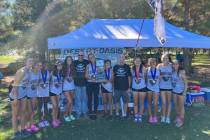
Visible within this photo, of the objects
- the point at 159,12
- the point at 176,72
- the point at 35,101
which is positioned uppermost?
the point at 159,12

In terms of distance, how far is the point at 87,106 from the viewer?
1103 cm

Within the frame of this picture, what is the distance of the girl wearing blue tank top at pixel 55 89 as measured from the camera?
33.2ft

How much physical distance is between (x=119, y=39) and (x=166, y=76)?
2006 millimetres

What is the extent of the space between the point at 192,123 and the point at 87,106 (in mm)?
2895

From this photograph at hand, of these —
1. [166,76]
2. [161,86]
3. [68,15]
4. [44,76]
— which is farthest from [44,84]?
[68,15]

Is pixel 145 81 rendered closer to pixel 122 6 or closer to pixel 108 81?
pixel 108 81

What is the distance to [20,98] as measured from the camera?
923 cm

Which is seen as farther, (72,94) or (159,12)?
(72,94)

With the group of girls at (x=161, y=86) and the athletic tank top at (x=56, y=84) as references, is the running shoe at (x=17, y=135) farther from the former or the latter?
the group of girls at (x=161, y=86)

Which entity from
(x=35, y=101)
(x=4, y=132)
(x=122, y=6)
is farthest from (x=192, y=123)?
(x=122, y=6)

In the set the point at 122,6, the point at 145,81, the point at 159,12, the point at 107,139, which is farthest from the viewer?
the point at 122,6

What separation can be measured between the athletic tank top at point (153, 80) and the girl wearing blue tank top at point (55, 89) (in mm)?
2306

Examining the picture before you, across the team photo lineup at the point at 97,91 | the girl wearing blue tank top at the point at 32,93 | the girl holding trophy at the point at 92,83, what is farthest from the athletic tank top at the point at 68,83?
the girl wearing blue tank top at the point at 32,93

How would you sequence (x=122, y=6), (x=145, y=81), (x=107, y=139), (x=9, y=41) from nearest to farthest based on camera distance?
(x=107, y=139)
(x=145, y=81)
(x=122, y=6)
(x=9, y=41)
